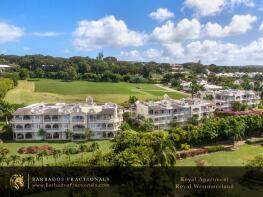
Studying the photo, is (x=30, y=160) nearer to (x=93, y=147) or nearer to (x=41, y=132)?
(x=93, y=147)

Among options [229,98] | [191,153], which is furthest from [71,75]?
[191,153]

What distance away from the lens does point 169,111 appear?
63.5 m

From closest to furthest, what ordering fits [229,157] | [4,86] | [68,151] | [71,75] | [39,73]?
[68,151] < [229,157] < [4,86] < [71,75] < [39,73]

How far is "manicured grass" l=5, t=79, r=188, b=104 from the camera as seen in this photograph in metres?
90.4

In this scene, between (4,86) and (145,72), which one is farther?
(145,72)

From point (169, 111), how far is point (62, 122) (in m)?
20.4

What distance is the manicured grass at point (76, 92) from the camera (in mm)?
90438

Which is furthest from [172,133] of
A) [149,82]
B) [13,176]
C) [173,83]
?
[149,82]

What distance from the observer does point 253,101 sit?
8694 cm

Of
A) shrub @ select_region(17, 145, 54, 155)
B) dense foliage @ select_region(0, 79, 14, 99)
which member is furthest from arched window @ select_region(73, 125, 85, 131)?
dense foliage @ select_region(0, 79, 14, 99)

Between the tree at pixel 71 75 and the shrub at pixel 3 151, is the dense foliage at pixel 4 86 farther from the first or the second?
the shrub at pixel 3 151

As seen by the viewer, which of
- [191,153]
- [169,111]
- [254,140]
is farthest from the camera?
[169,111]

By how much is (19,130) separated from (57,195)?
23.4m

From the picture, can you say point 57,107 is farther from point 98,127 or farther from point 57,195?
point 57,195
